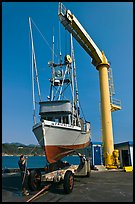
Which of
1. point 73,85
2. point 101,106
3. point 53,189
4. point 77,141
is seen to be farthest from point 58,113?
point 101,106

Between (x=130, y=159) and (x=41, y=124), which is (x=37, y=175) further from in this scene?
(x=130, y=159)

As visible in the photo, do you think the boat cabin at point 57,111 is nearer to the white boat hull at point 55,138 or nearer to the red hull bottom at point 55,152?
the white boat hull at point 55,138

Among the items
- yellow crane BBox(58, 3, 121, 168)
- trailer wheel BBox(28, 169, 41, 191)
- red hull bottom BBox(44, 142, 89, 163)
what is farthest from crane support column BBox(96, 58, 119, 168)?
trailer wheel BBox(28, 169, 41, 191)

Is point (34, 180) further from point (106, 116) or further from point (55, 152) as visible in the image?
point (106, 116)

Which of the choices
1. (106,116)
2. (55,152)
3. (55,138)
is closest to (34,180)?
(55,152)

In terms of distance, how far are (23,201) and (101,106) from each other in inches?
647

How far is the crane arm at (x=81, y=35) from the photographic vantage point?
1952 centimetres

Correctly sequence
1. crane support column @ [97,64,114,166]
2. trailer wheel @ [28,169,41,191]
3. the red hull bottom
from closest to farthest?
trailer wheel @ [28,169,41,191] → the red hull bottom → crane support column @ [97,64,114,166]

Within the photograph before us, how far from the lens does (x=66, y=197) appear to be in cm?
847

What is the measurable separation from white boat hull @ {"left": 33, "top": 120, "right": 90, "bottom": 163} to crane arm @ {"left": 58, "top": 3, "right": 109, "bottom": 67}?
1194 centimetres

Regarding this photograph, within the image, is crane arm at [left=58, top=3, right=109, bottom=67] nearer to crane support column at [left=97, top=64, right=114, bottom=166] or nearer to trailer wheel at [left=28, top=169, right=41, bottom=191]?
crane support column at [left=97, top=64, right=114, bottom=166]

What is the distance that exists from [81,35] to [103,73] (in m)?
5.16

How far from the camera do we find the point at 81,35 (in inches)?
869

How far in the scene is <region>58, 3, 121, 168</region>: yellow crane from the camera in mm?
20266
